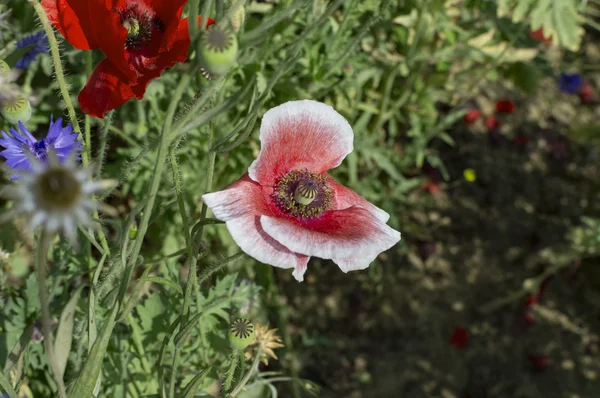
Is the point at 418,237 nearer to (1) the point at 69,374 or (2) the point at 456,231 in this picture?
(2) the point at 456,231

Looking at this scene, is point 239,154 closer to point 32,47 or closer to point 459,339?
point 32,47

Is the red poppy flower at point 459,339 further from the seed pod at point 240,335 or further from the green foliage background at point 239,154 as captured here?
the seed pod at point 240,335

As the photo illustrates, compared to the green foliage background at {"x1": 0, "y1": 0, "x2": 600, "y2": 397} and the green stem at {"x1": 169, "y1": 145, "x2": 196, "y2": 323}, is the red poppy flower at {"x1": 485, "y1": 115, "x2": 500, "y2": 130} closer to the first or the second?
the green foliage background at {"x1": 0, "y1": 0, "x2": 600, "y2": 397}

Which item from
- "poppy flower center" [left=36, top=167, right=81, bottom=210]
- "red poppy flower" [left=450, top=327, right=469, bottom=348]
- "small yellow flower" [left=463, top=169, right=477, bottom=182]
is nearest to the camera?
"poppy flower center" [left=36, top=167, right=81, bottom=210]

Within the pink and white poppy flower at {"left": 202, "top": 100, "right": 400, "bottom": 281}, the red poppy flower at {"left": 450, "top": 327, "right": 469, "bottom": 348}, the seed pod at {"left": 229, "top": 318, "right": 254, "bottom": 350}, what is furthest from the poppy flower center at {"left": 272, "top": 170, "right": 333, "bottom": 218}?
the red poppy flower at {"left": 450, "top": 327, "right": 469, "bottom": 348}

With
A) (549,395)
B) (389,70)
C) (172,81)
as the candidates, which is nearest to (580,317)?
(549,395)

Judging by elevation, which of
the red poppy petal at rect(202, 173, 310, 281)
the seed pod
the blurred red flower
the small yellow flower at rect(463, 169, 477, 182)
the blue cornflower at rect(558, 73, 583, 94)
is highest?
the red poppy petal at rect(202, 173, 310, 281)
